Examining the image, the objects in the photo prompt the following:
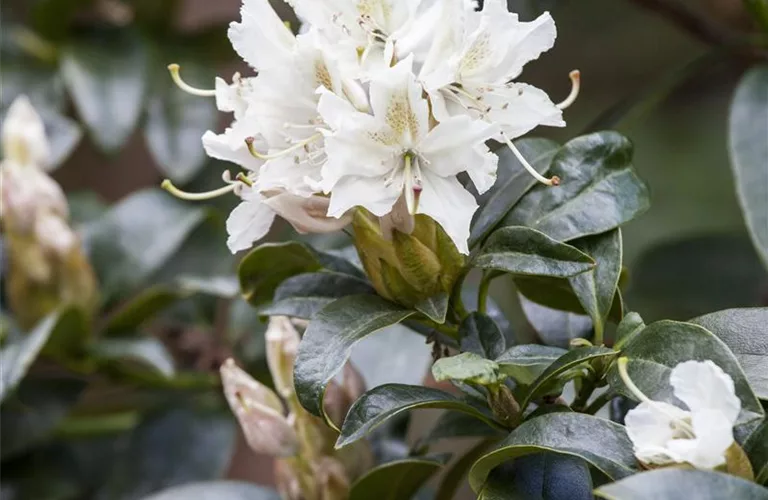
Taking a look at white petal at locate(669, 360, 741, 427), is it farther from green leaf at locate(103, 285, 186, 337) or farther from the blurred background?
green leaf at locate(103, 285, 186, 337)

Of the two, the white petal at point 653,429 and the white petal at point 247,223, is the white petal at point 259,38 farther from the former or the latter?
the white petal at point 653,429

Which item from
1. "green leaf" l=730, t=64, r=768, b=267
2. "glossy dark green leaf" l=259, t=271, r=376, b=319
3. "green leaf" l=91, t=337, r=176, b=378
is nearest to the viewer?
"glossy dark green leaf" l=259, t=271, r=376, b=319

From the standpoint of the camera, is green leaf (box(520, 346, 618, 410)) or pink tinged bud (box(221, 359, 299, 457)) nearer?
green leaf (box(520, 346, 618, 410))

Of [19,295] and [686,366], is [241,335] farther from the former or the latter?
[686,366]

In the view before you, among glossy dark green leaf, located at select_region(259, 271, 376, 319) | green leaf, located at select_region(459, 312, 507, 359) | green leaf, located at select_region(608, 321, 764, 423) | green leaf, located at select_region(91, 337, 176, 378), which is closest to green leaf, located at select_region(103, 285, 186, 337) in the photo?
green leaf, located at select_region(91, 337, 176, 378)

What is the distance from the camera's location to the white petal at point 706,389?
0.47 metres

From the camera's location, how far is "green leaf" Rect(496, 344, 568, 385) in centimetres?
58

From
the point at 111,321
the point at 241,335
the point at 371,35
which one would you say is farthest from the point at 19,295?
the point at 371,35

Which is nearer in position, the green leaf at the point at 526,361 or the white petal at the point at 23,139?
→ the green leaf at the point at 526,361

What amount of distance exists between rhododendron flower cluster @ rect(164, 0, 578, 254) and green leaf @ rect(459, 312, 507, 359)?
0.25 ft

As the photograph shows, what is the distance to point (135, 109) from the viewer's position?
3.96 feet

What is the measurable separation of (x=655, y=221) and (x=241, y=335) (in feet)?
3.16

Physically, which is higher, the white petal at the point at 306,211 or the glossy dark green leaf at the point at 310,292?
the white petal at the point at 306,211

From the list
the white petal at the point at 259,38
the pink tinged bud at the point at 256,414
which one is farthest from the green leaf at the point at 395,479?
the white petal at the point at 259,38
